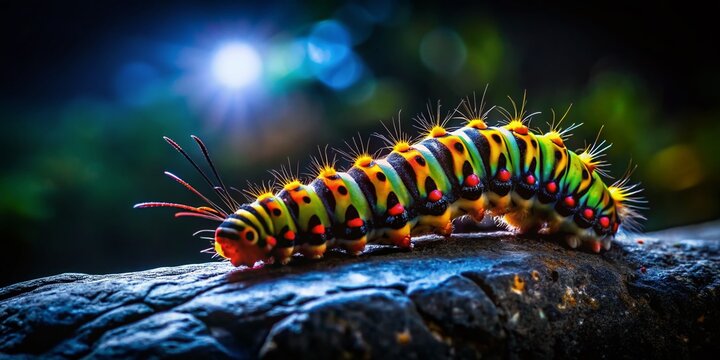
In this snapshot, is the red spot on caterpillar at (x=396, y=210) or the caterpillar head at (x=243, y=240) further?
the red spot on caterpillar at (x=396, y=210)

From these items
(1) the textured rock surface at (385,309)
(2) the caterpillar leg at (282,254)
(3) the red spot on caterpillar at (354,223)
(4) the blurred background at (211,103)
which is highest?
(4) the blurred background at (211,103)

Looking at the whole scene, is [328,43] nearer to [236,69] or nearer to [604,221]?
[236,69]

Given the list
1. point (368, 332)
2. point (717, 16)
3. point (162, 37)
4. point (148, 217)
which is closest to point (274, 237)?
point (368, 332)

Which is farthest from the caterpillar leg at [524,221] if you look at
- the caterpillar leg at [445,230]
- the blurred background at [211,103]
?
the blurred background at [211,103]

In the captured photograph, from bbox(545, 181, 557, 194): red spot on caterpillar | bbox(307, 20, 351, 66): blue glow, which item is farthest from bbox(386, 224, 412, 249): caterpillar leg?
bbox(307, 20, 351, 66): blue glow

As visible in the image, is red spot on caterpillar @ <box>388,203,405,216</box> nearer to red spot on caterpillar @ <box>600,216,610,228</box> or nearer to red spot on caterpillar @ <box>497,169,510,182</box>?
red spot on caterpillar @ <box>497,169,510,182</box>

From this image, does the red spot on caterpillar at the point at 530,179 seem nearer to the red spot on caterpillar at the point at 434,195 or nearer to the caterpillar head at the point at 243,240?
the red spot on caterpillar at the point at 434,195

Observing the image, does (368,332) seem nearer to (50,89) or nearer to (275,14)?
(275,14)

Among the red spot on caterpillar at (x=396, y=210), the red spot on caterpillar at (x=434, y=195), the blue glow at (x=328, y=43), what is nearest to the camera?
the red spot on caterpillar at (x=396, y=210)

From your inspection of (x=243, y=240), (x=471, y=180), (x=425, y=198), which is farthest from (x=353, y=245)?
(x=471, y=180)
